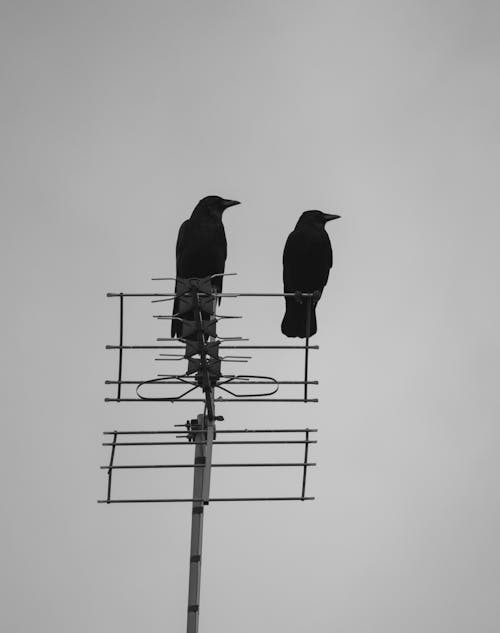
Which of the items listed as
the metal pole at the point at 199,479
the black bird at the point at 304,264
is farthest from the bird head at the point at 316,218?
the metal pole at the point at 199,479

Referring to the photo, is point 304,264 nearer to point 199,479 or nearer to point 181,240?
point 181,240

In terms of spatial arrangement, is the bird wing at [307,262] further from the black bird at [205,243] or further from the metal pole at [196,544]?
the metal pole at [196,544]

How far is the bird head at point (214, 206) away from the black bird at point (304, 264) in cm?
88

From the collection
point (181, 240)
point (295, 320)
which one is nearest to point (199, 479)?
point (181, 240)

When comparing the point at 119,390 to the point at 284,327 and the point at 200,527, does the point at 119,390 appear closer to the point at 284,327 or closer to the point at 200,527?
the point at 200,527

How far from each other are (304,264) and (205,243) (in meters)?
1.18

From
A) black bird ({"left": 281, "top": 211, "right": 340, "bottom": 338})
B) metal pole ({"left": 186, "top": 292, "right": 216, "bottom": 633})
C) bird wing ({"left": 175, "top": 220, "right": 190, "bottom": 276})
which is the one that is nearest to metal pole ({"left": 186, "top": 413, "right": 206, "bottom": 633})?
metal pole ({"left": 186, "top": 292, "right": 216, "bottom": 633})

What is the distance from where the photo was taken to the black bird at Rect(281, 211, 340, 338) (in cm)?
930

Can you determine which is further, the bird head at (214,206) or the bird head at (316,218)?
the bird head at (316,218)

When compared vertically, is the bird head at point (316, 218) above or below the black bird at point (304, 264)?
above

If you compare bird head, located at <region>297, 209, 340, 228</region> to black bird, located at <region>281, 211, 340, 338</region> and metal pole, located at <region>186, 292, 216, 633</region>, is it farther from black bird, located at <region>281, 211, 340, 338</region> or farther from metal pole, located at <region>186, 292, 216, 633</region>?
metal pole, located at <region>186, 292, 216, 633</region>

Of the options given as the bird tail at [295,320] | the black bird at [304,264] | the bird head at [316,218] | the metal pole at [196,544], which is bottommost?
the metal pole at [196,544]

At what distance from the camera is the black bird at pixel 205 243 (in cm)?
864

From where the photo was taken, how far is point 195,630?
4125mm
